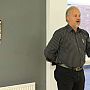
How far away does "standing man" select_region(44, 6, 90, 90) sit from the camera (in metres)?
2.52

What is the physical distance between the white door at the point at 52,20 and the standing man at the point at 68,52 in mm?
407

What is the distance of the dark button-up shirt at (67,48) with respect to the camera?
2520 mm

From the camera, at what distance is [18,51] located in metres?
2.86

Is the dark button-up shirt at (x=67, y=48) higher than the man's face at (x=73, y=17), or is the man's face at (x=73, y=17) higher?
the man's face at (x=73, y=17)

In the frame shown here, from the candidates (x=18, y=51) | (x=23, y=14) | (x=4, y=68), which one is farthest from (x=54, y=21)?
(x=4, y=68)

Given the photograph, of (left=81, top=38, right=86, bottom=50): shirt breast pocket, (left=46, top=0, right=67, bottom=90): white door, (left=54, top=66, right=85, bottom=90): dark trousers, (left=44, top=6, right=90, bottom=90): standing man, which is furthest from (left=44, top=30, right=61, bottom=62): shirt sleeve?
(left=46, top=0, right=67, bottom=90): white door

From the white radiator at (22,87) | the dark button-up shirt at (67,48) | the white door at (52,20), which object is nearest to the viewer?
the dark button-up shirt at (67,48)

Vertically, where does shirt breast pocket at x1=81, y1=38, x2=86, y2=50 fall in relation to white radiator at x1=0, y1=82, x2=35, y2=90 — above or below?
above

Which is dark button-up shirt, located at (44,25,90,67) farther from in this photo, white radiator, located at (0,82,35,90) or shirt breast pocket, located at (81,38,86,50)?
white radiator, located at (0,82,35,90)

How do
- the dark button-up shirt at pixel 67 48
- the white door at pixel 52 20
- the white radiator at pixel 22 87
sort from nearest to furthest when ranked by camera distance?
1. the dark button-up shirt at pixel 67 48
2. the white radiator at pixel 22 87
3. the white door at pixel 52 20

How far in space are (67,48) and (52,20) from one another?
572 mm

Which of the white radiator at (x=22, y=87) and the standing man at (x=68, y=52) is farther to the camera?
the white radiator at (x=22, y=87)

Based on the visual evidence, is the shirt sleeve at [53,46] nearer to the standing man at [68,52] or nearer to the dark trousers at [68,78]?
the standing man at [68,52]

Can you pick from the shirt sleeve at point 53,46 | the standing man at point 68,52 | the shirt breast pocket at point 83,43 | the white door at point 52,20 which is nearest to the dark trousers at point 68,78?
the standing man at point 68,52
